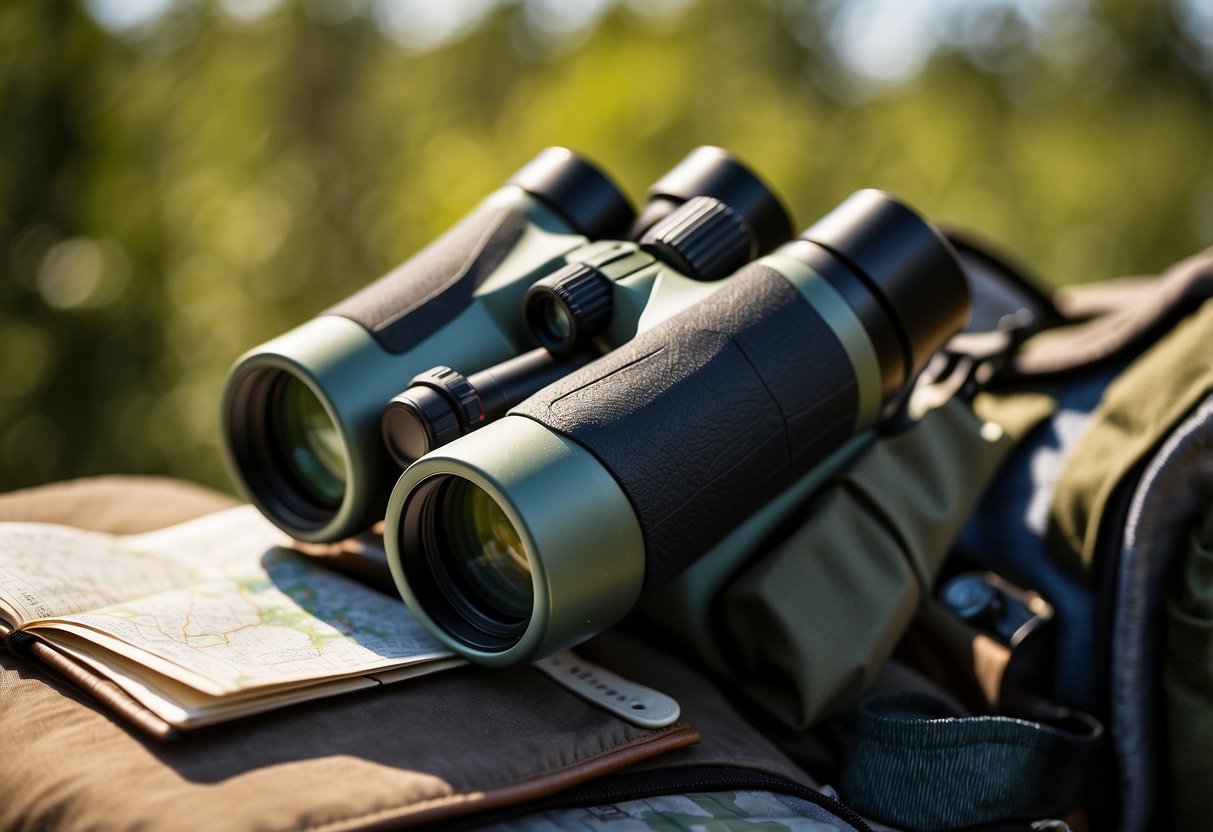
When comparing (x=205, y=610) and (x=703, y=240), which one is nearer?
(x=205, y=610)

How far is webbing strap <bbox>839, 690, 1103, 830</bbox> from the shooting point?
29.6 inches

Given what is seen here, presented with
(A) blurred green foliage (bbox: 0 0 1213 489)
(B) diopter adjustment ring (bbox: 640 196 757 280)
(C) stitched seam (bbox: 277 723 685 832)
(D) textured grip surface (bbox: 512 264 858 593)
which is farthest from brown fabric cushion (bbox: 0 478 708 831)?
(A) blurred green foliage (bbox: 0 0 1213 489)

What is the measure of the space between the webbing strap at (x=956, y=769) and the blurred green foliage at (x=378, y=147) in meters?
1.88

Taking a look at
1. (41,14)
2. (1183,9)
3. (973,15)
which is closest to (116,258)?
(41,14)

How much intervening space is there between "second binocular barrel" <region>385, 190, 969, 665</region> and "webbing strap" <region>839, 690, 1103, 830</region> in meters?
0.18

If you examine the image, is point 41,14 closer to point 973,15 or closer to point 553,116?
point 553,116

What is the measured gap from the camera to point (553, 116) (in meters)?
3.13

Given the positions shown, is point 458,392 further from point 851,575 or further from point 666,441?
point 851,575

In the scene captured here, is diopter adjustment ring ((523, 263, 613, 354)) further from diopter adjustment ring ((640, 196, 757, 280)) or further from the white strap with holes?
the white strap with holes

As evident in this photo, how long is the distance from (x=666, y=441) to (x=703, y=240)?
223 mm

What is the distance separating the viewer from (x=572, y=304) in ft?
2.76

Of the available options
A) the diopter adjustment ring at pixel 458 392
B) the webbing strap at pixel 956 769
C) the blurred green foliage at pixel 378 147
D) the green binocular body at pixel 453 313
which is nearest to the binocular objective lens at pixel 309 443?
the green binocular body at pixel 453 313

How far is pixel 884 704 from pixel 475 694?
30 cm

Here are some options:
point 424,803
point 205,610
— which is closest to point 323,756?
point 424,803
